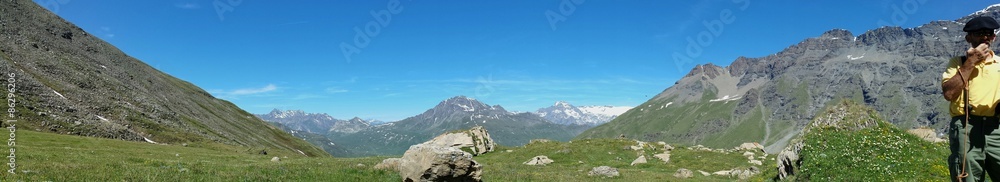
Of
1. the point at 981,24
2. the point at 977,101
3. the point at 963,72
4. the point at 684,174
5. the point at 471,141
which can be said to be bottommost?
the point at 684,174

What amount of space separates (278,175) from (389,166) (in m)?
4.92

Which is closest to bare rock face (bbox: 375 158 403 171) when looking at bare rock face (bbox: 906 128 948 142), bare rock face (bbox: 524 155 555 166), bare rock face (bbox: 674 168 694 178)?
bare rock face (bbox: 674 168 694 178)

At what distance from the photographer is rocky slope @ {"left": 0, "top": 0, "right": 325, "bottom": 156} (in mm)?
69188

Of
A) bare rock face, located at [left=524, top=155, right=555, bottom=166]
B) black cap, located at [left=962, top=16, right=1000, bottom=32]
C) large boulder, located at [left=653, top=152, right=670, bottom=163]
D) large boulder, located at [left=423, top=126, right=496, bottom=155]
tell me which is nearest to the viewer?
black cap, located at [left=962, top=16, right=1000, bottom=32]

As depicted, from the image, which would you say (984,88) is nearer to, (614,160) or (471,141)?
(614,160)

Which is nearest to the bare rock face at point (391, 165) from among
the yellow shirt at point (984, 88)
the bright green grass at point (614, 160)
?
the bright green grass at point (614, 160)

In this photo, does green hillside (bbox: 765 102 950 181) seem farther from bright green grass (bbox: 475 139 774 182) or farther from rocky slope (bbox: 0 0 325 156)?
rocky slope (bbox: 0 0 325 156)

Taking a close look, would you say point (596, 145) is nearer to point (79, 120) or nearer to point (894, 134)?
point (894, 134)

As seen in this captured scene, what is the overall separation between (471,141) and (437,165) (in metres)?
41.6

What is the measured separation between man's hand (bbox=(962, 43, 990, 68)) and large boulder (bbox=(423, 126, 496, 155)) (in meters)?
51.5

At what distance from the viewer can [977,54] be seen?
872 cm

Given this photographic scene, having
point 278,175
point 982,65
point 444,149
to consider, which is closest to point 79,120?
point 278,175

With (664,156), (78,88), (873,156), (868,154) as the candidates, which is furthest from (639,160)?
(78,88)

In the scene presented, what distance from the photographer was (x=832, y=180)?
17750 mm
